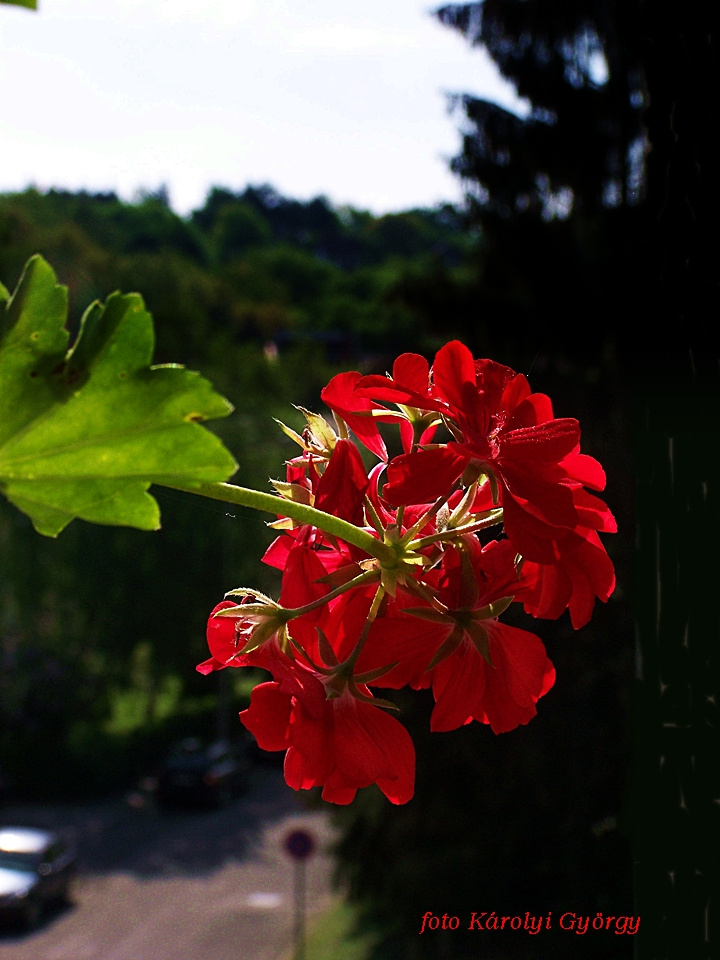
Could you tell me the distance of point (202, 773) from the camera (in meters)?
9.59

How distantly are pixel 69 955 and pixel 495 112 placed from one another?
6.52m

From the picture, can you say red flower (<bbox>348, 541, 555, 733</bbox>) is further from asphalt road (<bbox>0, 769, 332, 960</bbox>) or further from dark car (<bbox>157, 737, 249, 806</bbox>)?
dark car (<bbox>157, 737, 249, 806</bbox>)

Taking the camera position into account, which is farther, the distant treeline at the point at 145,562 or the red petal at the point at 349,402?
the distant treeline at the point at 145,562

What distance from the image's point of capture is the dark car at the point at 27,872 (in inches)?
285

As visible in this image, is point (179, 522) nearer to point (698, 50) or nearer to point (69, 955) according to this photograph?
point (69, 955)

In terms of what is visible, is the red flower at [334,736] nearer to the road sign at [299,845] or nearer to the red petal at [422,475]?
the red petal at [422,475]

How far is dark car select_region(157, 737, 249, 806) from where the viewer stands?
31.2 ft

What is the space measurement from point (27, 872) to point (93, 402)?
8118 mm

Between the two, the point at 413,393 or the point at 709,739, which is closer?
the point at 413,393

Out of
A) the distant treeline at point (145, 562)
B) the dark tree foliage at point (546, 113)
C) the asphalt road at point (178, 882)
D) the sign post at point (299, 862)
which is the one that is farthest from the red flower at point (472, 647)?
the asphalt road at point (178, 882)

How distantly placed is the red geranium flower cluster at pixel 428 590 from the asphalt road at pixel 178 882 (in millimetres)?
7767

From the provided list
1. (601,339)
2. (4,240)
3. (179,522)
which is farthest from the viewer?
(4,240)

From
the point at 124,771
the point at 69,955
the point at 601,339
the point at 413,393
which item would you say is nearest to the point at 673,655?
the point at 413,393

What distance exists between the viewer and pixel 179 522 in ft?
31.3
